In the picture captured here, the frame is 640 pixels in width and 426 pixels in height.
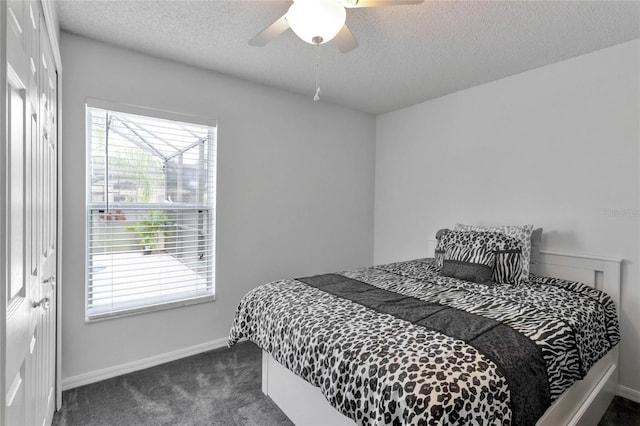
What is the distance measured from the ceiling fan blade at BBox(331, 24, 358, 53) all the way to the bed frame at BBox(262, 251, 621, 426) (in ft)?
6.22

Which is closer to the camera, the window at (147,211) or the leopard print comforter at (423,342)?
the leopard print comforter at (423,342)

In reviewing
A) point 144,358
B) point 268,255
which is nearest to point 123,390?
point 144,358

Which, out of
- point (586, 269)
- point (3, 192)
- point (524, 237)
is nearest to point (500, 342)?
point (524, 237)

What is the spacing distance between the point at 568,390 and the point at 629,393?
116 cm

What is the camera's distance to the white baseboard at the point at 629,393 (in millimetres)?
2254

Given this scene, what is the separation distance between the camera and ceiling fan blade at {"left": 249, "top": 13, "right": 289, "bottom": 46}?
66.3 inches

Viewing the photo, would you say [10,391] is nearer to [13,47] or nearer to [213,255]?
[13,47]

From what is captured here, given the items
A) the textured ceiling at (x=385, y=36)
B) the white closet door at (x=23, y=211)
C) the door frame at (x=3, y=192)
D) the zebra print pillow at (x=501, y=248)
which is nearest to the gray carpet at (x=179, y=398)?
the white closet door at (x=23, y=211)

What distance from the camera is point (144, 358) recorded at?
2584mm

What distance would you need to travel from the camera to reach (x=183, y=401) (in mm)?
2139

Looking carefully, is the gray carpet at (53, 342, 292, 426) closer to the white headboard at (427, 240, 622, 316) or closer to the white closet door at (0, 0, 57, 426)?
the white closet door at (0, 0, 57, 426)

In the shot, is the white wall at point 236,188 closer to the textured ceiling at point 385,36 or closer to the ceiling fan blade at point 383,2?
the textured ceiling at point 385,36

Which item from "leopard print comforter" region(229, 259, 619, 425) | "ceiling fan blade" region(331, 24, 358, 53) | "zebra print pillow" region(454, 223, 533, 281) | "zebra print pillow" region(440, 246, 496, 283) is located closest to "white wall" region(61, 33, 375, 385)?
"leopard print comforter" region(229, 259, 619, 425)

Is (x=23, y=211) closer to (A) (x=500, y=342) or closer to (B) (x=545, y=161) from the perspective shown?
(A) (x=500, y=342)
